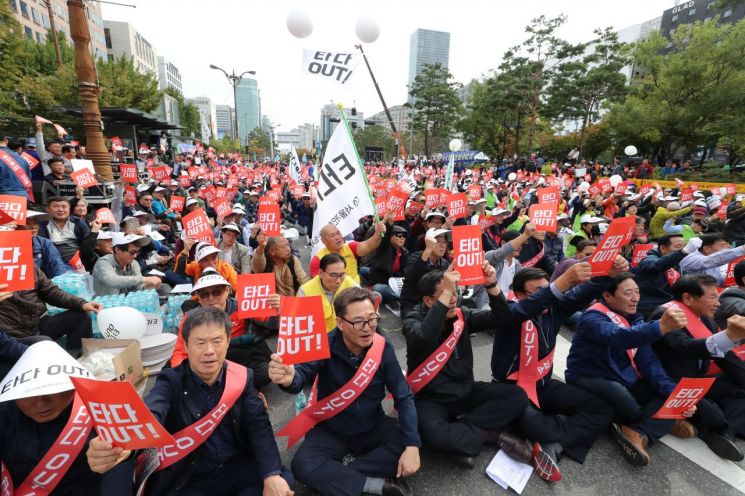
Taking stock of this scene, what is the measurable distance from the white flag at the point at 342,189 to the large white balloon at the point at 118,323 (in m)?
2.16

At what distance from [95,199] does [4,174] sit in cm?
233

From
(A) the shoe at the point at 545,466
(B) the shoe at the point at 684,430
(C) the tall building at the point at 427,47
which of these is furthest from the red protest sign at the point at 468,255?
(C) the tall building at the point at 427,47

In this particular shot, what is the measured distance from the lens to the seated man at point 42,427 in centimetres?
199

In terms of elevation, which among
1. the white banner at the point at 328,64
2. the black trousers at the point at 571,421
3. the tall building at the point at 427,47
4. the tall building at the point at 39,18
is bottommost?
the black trousers at the point at 571,421

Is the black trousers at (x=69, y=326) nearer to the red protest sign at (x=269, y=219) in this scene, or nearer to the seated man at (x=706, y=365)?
the red protest sign at (x=269, y=219)

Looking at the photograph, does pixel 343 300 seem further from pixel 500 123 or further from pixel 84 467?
pixel 500 123

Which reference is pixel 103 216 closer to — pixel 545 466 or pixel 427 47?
pixel 545 466

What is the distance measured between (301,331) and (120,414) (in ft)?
3.26

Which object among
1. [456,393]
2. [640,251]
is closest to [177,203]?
[456,393]

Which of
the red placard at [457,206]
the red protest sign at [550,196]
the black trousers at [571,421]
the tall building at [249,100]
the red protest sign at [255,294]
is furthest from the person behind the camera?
the tall building at [249,100]

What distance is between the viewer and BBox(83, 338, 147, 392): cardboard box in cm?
359

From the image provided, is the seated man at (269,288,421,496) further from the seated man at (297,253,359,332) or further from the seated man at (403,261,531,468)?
the seated man at (297,253,359,332)

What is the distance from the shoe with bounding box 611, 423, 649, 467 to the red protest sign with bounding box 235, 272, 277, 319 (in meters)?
3.15

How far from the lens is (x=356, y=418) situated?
2770 millimetres
